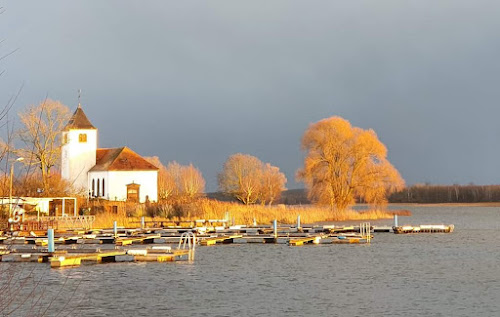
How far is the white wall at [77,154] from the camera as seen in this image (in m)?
78.1

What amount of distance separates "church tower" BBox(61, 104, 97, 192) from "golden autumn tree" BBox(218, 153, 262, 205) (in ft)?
88.5

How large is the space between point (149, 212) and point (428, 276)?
38573mm

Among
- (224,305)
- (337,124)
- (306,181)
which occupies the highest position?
(337,124)

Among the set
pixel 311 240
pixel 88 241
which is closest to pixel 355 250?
pixel 311 240

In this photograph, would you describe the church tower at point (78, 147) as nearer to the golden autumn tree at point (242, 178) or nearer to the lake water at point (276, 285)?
the golden autumn tree at point (242, 178)

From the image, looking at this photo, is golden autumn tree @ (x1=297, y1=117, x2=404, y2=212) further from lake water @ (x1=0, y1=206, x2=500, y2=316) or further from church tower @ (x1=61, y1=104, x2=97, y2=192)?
lake water @ (x1=0, y1=206, x2=500, y2=316)

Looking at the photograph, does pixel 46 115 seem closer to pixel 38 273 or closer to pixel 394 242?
pixel 394 242

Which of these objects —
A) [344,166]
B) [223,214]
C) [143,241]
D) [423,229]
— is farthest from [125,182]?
[423,229]

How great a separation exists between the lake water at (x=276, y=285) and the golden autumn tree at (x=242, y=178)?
6064cm

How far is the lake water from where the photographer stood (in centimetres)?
2092

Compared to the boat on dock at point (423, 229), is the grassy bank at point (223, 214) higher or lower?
higher

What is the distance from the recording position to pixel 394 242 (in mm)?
47281

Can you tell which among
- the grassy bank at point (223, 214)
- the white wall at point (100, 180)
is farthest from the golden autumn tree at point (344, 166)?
the white wall at point (100, 180)

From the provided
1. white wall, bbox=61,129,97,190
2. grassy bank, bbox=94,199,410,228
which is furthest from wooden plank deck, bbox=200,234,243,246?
white wall, bbox=61,129,97,190
